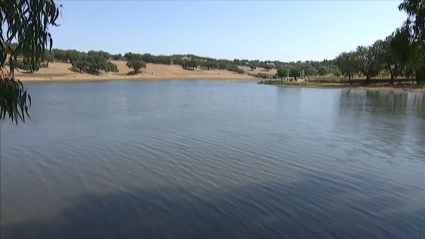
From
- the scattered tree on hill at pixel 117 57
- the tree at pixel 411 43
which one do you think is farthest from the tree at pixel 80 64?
the tree at pixel 411 43

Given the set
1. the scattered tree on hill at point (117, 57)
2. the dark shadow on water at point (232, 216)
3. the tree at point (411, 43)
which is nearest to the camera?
the dark shadow on water at point (232, 216)

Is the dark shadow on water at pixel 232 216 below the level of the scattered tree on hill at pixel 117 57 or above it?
below

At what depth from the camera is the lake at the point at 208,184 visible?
5379 millimetres

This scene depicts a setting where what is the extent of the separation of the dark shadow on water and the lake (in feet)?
0.06

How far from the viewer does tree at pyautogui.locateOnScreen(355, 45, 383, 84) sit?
59688 millimetres

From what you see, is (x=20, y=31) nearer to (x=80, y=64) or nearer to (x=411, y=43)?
(x=411, y=43)

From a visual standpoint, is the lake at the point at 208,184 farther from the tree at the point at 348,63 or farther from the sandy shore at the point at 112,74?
the tree at the point at 348,63

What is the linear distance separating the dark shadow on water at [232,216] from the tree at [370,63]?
58.8 m

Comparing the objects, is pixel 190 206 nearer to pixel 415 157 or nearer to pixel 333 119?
pixel 415 157

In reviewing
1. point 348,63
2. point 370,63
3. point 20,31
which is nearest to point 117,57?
point 348,63

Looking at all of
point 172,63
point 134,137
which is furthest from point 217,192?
point 172,63

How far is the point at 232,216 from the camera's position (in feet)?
18.7

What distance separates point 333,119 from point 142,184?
13.8 m

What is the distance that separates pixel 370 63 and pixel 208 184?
6102 centimetres
